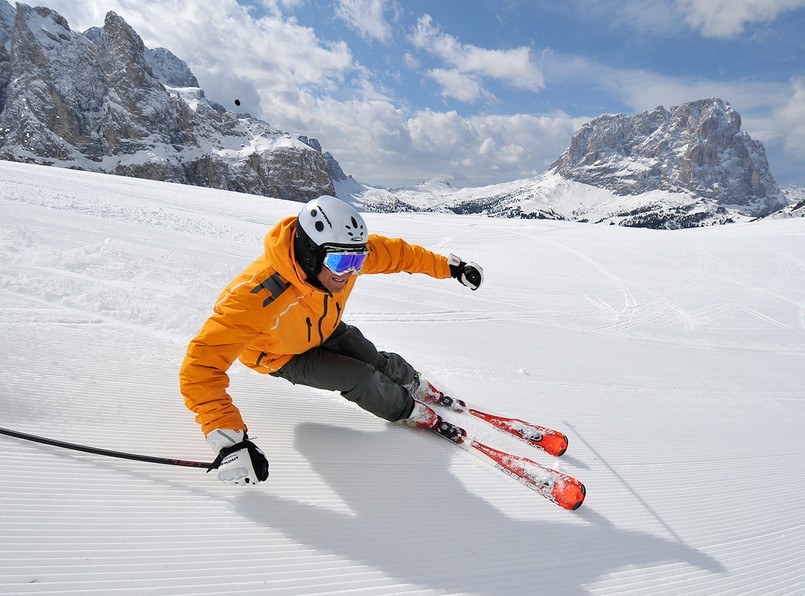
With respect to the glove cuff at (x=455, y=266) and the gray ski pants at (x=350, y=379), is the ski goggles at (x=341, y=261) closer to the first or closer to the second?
the gray ski pants at (x=350, y=379)

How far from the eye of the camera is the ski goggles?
2.97 m

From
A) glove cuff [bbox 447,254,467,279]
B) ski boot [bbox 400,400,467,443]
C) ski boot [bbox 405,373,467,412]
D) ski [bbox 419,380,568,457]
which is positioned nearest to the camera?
ski boot [bbox 400,400,467,443]

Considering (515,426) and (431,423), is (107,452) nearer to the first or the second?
(431,423)

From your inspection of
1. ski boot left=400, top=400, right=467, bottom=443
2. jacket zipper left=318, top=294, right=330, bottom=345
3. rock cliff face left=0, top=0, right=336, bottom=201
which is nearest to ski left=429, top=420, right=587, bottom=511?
ski boot left=400, top=400, right=467, bottom=443

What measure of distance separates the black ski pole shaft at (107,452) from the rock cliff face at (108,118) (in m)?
155

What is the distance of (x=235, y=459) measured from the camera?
245 cm

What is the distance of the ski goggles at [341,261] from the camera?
297 cm

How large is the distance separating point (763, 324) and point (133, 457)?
15188 millimetres

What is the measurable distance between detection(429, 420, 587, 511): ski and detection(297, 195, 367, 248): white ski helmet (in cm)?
190

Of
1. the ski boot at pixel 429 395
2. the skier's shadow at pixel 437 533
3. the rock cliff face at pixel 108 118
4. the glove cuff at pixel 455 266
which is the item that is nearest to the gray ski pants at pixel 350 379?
the skier's shadow at pixel 437 533

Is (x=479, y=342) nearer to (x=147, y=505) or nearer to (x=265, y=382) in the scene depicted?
(x=265, y=382)

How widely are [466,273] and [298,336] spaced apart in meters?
2.20

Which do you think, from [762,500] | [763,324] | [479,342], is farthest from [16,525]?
[763,324]

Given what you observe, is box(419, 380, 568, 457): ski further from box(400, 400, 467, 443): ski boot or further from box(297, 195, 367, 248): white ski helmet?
box(297, 195, 367, 248): white ski helmet
